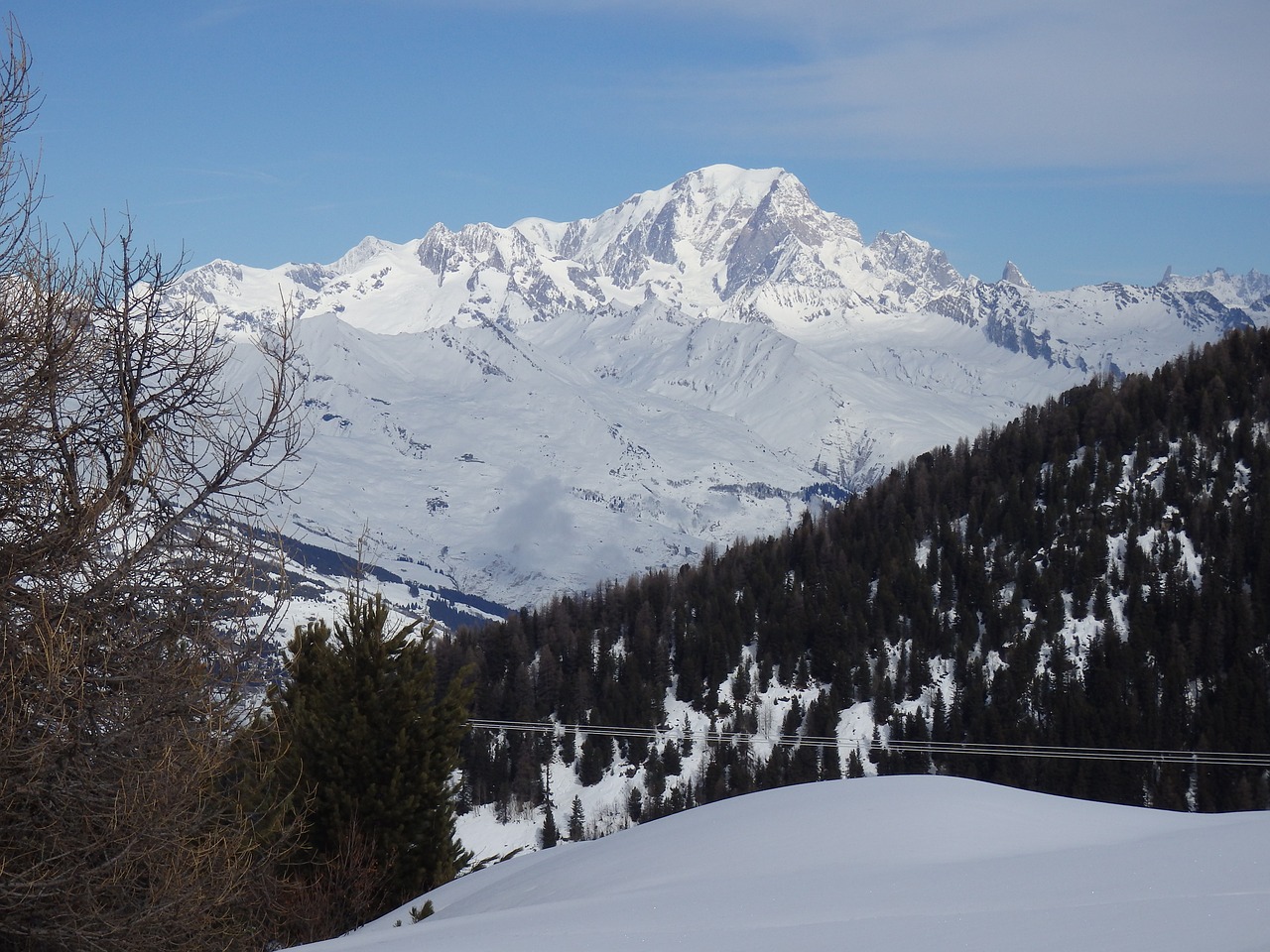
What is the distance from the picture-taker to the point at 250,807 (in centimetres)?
2089

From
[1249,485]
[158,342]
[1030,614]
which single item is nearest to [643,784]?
[1030,614]

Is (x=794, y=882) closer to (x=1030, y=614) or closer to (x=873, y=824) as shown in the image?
(x=873, y=824)

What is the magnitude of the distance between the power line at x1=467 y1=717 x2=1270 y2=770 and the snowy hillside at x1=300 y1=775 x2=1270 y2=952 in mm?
76319

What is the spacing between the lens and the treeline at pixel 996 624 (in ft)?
402

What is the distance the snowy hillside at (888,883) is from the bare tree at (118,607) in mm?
3563

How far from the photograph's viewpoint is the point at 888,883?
15.1 meters

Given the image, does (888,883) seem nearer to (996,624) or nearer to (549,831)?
(549,831)

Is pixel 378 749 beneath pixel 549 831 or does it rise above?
above

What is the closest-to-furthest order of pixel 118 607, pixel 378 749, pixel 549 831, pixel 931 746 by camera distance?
pixel 118 607 → pixel 378 749 → pixel 549 831 → pixel 931 746

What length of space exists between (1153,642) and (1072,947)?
421 feet

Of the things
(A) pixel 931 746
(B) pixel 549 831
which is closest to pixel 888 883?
(B) pixel 549 831

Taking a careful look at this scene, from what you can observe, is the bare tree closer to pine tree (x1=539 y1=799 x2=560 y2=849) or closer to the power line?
the power line

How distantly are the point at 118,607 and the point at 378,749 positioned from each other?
1807 centimetres

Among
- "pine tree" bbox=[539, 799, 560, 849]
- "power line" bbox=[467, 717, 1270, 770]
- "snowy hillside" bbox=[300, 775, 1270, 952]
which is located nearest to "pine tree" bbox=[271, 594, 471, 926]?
"snowy hillside" bbox=[300, 775, 1270, 952]
